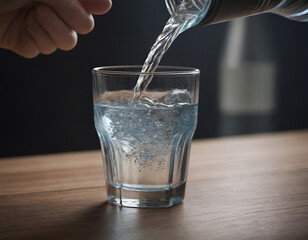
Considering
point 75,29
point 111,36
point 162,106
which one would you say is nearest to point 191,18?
point 162,106

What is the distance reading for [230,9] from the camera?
854 mm

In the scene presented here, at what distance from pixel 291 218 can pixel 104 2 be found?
2.13ft

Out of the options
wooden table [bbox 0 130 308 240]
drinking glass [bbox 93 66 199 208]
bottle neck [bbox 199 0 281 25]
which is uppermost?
bottle neck [bbox 199 0 281 25]

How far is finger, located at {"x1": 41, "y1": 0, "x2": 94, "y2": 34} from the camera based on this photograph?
3.54 feet

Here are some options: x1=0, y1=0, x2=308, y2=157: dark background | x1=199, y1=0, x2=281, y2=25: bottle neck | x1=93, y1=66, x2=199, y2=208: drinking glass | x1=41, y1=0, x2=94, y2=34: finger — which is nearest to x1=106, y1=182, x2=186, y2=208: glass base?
x1=93, y1=66, x2=199, y2=208: drinking glass

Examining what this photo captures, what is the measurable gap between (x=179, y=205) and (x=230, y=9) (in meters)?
0.39

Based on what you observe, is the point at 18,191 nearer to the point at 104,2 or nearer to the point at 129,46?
the point at 104,2

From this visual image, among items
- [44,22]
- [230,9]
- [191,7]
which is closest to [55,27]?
[44,22]

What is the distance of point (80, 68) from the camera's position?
2.09m

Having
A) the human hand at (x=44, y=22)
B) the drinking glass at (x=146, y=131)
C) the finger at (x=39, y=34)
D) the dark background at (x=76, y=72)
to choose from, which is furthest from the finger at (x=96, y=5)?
the dark background at (x=76, y=72)

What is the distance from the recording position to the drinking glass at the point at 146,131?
2.65 feet

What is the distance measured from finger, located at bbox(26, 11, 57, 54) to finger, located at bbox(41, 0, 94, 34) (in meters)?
0.09

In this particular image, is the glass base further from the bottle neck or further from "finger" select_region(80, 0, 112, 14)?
"finger" select_region(80, 0, 112, 14)

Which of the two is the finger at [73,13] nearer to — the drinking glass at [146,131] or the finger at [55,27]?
the finger at [55,27]
